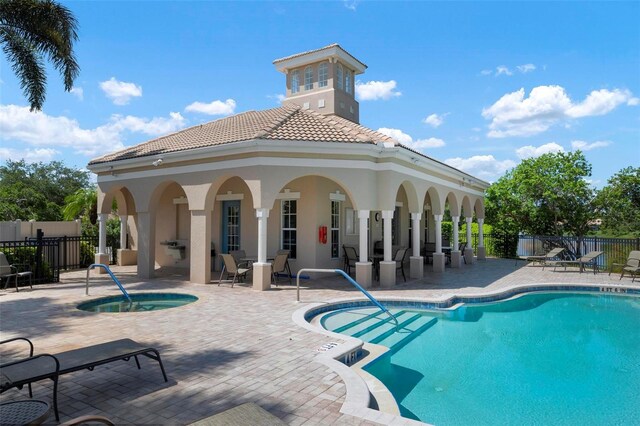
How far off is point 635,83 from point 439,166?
9.57 m

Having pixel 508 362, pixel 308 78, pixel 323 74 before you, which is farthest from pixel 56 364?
pixel 308 78

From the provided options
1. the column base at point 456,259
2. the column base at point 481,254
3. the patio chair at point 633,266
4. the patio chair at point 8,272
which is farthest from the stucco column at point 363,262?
the column base at point 481,254

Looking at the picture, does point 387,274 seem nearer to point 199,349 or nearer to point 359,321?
point 359,321

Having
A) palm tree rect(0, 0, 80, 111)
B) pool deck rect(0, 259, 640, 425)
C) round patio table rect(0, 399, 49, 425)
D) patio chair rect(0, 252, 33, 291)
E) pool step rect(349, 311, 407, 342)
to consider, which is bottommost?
pool step rect(349, 311, 407, 342)

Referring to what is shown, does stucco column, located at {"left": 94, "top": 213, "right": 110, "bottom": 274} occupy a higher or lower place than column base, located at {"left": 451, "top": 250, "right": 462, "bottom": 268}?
higher

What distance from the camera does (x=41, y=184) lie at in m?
53.0

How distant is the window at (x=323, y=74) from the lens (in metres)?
20.2

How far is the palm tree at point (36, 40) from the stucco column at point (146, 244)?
630 centimetres

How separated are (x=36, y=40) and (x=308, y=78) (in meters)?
11.6

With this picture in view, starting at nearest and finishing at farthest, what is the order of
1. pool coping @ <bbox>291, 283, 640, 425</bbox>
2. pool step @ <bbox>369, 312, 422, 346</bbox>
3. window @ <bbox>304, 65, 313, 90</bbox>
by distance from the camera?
pool coping @ <bbox>291, 283, 640, 425</bbox> → pool step @ <bbox>369, 312, 422, 346</bbox> → window @ <bbox>304, 65, 313, 90</bbox>

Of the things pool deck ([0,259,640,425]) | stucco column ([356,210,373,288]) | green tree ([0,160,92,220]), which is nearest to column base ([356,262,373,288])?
stucco column ([356,210,373,288])

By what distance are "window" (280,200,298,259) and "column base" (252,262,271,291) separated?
3392 mm

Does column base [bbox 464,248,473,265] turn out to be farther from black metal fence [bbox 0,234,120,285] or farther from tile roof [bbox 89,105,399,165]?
black metal fence [bbox 0,234,120,285]

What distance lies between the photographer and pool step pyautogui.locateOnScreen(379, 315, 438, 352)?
334 inches
